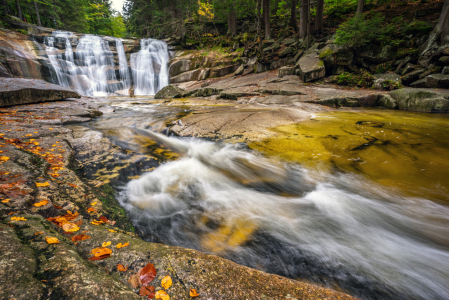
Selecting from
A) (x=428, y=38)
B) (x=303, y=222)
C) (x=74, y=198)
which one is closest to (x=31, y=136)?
(x=74, y=198)

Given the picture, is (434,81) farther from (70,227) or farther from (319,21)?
(70,227)

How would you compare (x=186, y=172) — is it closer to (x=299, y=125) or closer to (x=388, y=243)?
(x=388, y=243)

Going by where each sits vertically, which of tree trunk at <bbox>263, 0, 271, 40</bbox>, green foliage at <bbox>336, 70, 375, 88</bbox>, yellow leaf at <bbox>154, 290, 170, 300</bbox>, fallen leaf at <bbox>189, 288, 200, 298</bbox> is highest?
tree trunk at <bbox>263, 0, 271, 40</bbox>

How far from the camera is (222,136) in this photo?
18.3 feet

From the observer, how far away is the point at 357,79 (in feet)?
35.7

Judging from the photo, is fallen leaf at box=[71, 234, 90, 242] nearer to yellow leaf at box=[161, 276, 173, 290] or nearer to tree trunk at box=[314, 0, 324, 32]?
yellow leaf at box=[161, 276, 173, 290]

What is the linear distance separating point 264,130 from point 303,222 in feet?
11.0

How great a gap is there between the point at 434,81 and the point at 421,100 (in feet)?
6.20

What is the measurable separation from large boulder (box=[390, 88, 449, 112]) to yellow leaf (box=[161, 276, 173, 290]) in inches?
436

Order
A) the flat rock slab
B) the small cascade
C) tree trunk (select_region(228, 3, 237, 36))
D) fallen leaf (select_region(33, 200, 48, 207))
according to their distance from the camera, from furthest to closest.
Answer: tree trunk (select_region(228, 3, 237, 36)), the small cascade, the flat rock slab, fallen leaf (select_region(33, 200, 48, 207))

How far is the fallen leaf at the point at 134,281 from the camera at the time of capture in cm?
124

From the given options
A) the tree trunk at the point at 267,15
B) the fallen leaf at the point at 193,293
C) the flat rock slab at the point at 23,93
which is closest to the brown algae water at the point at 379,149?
the fallen leaf at the point at 193,293

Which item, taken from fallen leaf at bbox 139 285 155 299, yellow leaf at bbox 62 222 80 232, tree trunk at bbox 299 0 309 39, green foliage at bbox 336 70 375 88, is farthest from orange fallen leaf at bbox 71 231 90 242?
tree trunk at bbox 299 0 309 39

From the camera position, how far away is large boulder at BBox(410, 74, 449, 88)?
8445 millimetres
